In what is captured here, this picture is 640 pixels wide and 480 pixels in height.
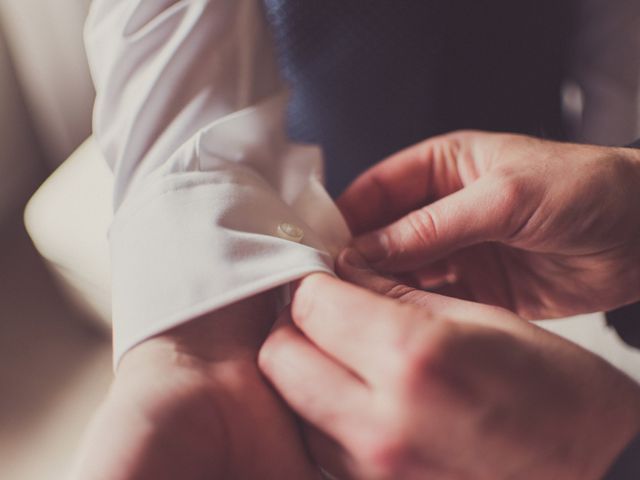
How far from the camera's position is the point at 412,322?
0.75 feet

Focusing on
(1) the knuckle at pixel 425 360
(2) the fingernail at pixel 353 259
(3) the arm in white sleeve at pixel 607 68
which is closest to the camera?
(1) the knuckle at pixel 425 360

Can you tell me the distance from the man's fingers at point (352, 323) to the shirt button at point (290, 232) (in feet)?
0.16

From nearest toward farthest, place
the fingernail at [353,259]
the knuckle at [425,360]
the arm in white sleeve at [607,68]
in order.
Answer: the knuckle at [425,360] → the fingernail at [353,259] → the arm in white sleeve at [607,68]

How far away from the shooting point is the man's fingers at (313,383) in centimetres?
24

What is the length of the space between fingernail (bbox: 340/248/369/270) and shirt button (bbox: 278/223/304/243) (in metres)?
0.03

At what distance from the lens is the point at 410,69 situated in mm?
442

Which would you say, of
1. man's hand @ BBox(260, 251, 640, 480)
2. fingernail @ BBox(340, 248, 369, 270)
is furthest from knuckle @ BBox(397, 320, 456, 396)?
fingernail @ BBox(340, 248, 369, 270)

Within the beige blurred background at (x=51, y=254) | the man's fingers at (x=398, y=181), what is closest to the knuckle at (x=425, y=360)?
the man's fingers at (x=398, y=181)

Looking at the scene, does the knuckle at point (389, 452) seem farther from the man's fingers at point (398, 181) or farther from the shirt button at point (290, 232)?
the man's fingers at point (398, 181)

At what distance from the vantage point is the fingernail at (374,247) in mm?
355

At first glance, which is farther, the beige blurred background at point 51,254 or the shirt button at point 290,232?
the beige blurred background at point 51,254

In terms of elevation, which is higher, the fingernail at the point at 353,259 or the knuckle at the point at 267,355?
the knuckle at the point at 267,355

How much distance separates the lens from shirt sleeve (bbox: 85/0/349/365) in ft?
0.92

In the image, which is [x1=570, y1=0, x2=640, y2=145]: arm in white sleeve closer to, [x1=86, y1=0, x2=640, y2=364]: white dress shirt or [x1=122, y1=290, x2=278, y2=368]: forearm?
[x1=86, y1=0, x2=640, y2=364]: white dress shirt
